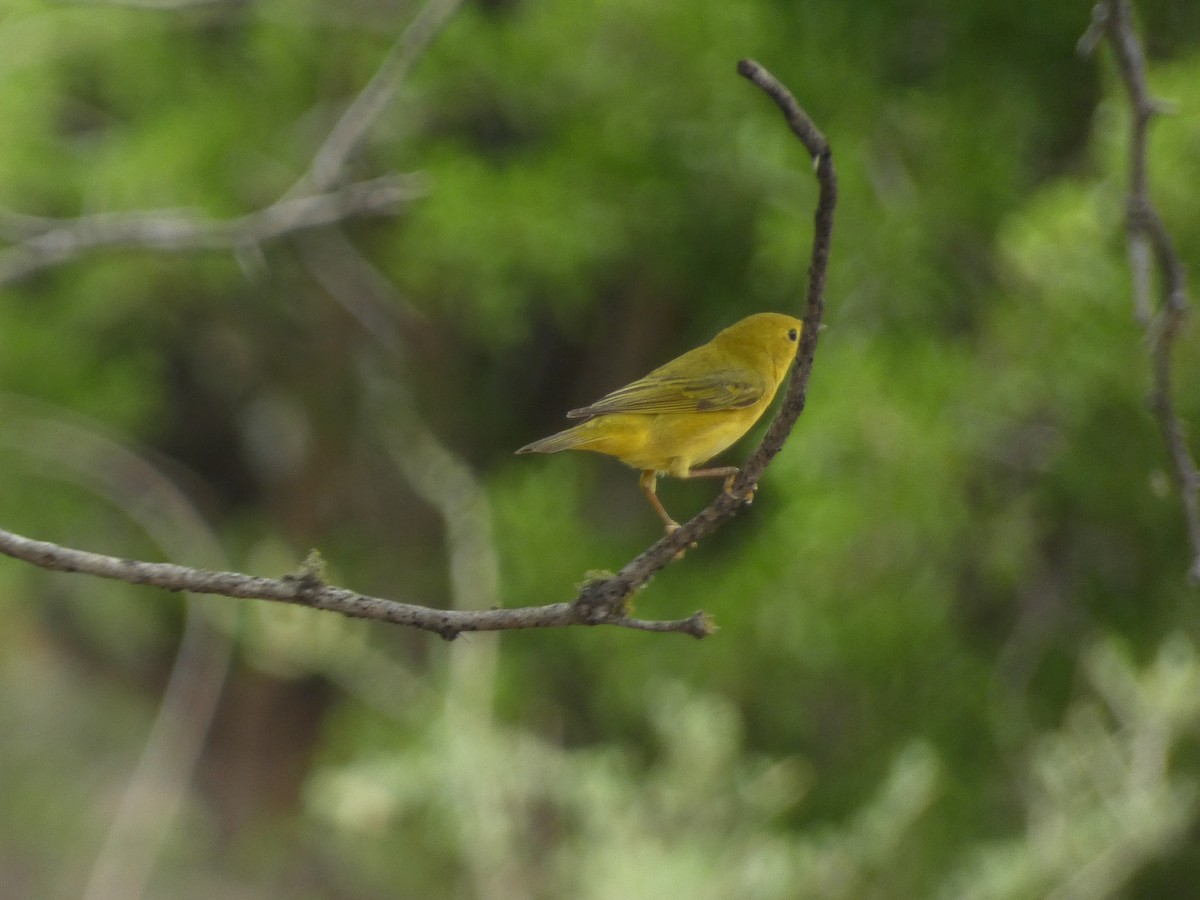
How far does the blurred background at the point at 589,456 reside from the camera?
147 inches

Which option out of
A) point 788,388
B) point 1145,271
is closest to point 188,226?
point 1145,271

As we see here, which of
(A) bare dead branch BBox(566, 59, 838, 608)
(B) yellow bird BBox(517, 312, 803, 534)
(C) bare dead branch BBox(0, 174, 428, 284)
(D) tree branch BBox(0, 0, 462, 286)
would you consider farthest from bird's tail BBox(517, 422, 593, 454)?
(C) bare dead branch BBox(0, 174, 428, 284)

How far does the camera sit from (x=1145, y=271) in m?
1.64

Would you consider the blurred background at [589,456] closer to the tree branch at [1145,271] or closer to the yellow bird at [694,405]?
the yellow bird at [694,405]

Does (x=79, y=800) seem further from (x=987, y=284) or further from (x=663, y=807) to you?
(x=987, y=284)

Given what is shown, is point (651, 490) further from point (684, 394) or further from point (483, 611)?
point (483, 611)

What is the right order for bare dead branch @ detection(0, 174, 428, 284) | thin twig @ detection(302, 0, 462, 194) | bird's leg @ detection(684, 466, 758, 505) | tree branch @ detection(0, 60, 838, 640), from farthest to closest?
bare dead branch @ detection(0, 174, 428, 284) → thin twig @ detection(302, 0, 462, 194) → bird's leg @ detection(684, 466, 758, 505) → tree branch @ detection(0, 60, 838, 640)

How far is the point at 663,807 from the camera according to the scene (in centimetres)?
378

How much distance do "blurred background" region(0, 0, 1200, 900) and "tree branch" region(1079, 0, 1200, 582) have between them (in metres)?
1.62

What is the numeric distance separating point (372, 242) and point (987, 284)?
2.74 metres

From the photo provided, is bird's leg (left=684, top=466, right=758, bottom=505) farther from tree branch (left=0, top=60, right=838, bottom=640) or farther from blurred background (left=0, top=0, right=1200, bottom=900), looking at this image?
blurred background (left=0, top=0, right=1200, bottom=900)

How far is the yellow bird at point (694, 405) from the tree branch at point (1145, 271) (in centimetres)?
40

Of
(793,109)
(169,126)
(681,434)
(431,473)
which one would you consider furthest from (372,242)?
(793,109)

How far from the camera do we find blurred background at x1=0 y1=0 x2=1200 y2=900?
12.2 feet
